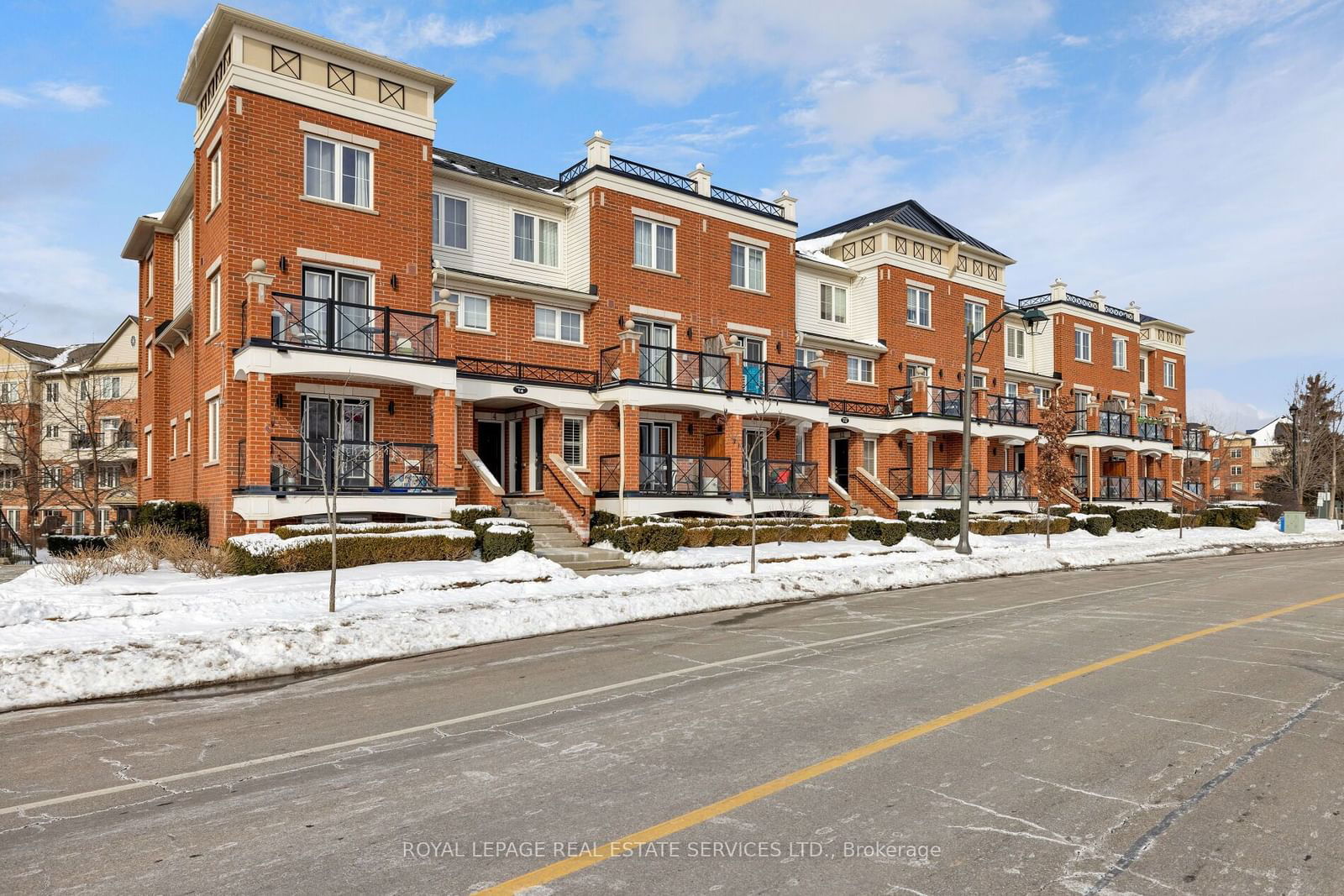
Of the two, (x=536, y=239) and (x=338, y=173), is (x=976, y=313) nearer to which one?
(x=536, y=239)

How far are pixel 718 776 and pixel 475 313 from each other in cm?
2062

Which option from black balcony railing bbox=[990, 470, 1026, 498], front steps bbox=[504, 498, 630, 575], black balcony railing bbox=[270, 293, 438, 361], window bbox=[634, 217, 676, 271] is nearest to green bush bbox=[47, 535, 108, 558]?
black balcony railing bbox=[270, 293, 438, 361]

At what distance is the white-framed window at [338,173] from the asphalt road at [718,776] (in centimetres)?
1453

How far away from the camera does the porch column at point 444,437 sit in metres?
20.5

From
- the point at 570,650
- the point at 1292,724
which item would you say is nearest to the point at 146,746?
the point at 570,650

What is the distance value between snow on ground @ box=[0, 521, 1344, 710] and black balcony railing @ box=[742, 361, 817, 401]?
7631 millimetres

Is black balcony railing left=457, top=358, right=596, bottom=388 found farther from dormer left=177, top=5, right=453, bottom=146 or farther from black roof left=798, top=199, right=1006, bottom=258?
black roof left=798, top=199, right=1006, bottom=258

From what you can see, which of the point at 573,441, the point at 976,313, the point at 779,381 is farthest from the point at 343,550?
the point at 976,313

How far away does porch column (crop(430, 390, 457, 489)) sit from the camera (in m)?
20.5

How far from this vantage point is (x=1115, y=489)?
150ft

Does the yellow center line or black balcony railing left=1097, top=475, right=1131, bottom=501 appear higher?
black balcony railing left=1097, top=475, right=1131, bottom=501

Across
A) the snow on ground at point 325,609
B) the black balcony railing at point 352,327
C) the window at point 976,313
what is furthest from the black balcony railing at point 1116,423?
the black balcony railing at point 352,327

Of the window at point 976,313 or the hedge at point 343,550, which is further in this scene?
the window at point 976,313

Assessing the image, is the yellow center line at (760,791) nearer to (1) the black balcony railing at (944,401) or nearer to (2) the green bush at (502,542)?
(2) the green bush at (502,542)
